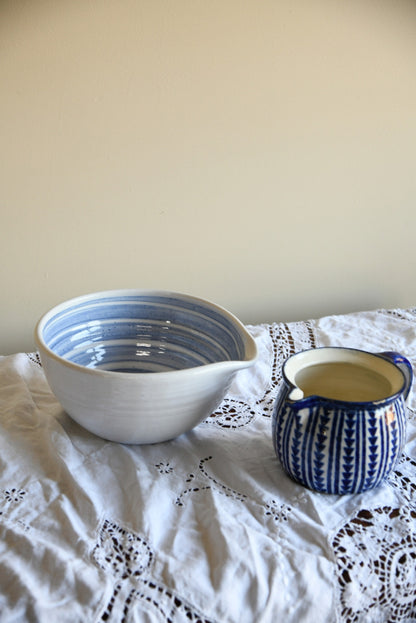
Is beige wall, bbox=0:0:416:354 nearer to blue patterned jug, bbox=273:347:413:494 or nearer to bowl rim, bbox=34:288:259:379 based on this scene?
bowl rim, bbox=34:288:259:379

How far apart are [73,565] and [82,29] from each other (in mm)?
632

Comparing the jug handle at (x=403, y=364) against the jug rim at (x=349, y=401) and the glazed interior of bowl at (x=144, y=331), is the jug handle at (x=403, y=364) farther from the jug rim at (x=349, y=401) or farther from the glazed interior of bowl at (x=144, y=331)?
the glazed interior of bowl at (x=144, y=331)

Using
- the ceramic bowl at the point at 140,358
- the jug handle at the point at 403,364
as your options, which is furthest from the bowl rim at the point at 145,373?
the jug handle at the point at 403,364

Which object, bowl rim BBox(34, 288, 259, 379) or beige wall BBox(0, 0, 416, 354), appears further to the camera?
beige wall BBox(0, 0, 416, 354)

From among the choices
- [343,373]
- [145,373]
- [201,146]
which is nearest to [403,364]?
[343,373]

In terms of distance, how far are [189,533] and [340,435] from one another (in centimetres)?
15

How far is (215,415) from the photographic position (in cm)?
67

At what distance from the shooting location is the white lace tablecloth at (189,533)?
1.47 feet

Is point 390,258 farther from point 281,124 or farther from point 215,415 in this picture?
point 215,415

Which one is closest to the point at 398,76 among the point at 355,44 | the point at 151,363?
the point at 355,44

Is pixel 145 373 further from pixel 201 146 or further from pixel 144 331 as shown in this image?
pixel 201 146

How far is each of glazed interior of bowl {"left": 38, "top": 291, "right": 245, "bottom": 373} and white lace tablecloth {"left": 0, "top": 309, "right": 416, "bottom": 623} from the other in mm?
74

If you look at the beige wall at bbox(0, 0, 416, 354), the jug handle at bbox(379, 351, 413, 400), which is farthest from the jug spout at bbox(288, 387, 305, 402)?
the beige wall at bbox(0, 0, 416, 354)

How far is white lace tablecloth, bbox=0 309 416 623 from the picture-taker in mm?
447
